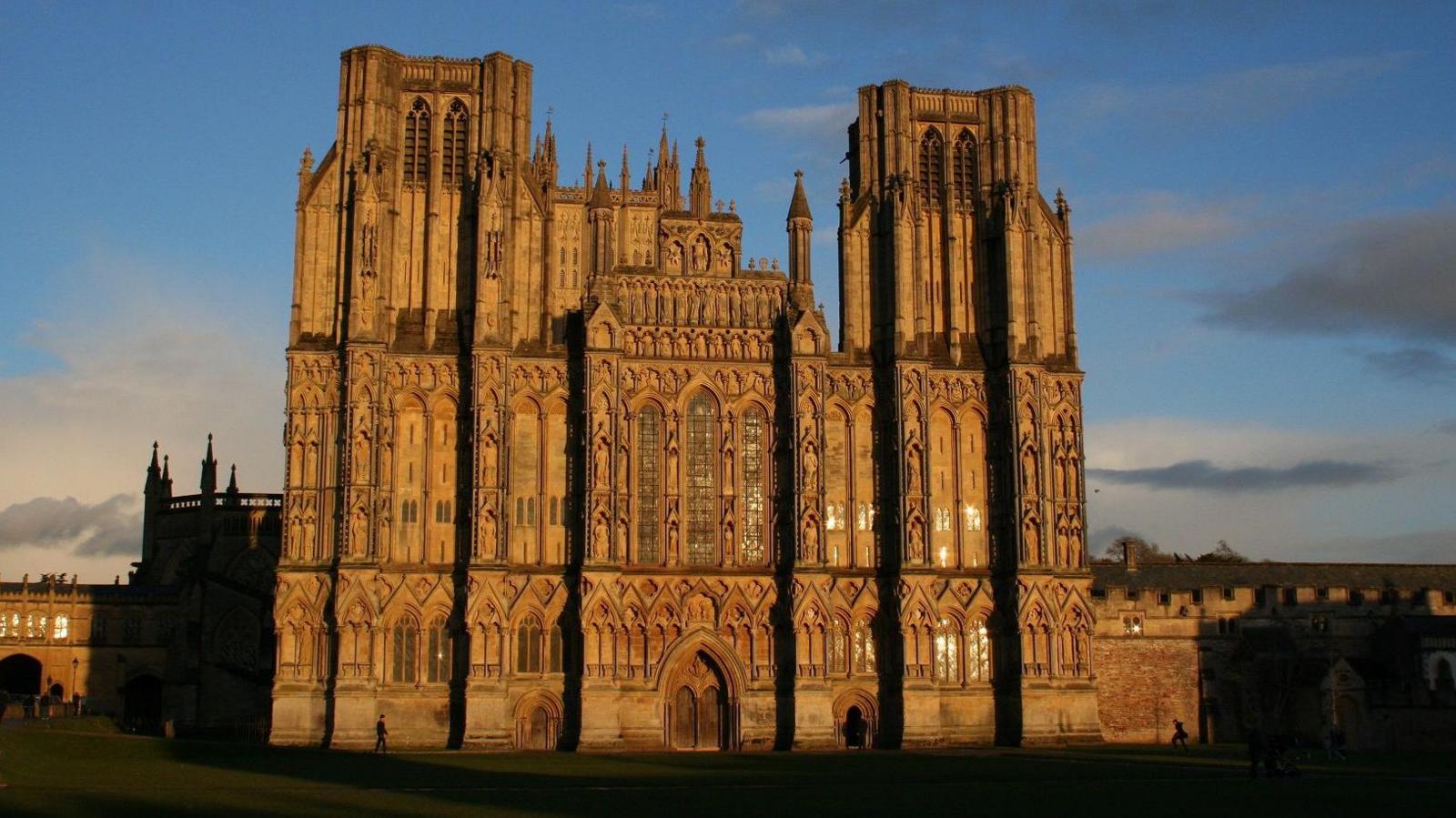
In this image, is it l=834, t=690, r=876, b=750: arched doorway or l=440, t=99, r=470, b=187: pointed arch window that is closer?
l=834, t=690, r=876, b=750: arched doorway

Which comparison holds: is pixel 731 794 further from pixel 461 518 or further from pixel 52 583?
pixel 52 583

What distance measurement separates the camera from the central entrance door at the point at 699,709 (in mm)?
66250

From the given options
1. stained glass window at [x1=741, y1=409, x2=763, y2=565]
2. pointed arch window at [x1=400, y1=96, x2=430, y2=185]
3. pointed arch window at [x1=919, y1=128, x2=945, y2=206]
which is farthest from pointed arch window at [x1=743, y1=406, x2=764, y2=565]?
pointed arch window at [x1=400, y1=96, x2=430, y2=185]

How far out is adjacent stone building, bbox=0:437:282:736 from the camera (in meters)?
79.2

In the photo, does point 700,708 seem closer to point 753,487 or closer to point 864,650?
point 864,650

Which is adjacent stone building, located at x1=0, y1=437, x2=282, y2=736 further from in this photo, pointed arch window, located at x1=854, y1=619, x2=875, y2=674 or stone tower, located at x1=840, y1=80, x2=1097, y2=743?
stone tower, located at x1=840, y1=80, x2=1097, y2=743

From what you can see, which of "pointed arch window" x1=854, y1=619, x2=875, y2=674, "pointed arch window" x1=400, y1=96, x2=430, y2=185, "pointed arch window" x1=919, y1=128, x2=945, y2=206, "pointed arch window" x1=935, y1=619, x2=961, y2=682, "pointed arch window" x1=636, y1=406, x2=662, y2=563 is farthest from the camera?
"pointed arch window" x1=919, y1=128, x2=945, y2=206

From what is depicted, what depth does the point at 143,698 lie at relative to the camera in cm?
8825

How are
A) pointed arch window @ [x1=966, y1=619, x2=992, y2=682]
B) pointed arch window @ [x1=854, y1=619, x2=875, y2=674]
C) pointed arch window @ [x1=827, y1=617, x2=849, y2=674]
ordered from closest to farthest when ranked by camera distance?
1. pointed arch window @ [x1=827, y1=617, x2=849, y2=674]
2. pointed arch window @ [x1=854, y1=619, x2=875, y2=674]
3. pointed arch window @ [x1=966, y1=619, x2=992, y2=682]

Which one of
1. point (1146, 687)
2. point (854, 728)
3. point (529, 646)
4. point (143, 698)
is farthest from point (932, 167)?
point (143, 698)

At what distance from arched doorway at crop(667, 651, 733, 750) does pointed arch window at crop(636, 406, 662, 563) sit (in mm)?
4806

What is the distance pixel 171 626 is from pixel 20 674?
33.5ft

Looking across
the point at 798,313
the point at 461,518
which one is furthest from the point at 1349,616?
the point at 461,518

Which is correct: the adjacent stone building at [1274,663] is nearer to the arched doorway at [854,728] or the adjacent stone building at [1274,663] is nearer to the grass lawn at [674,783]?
the grass lawn at [674,783]
